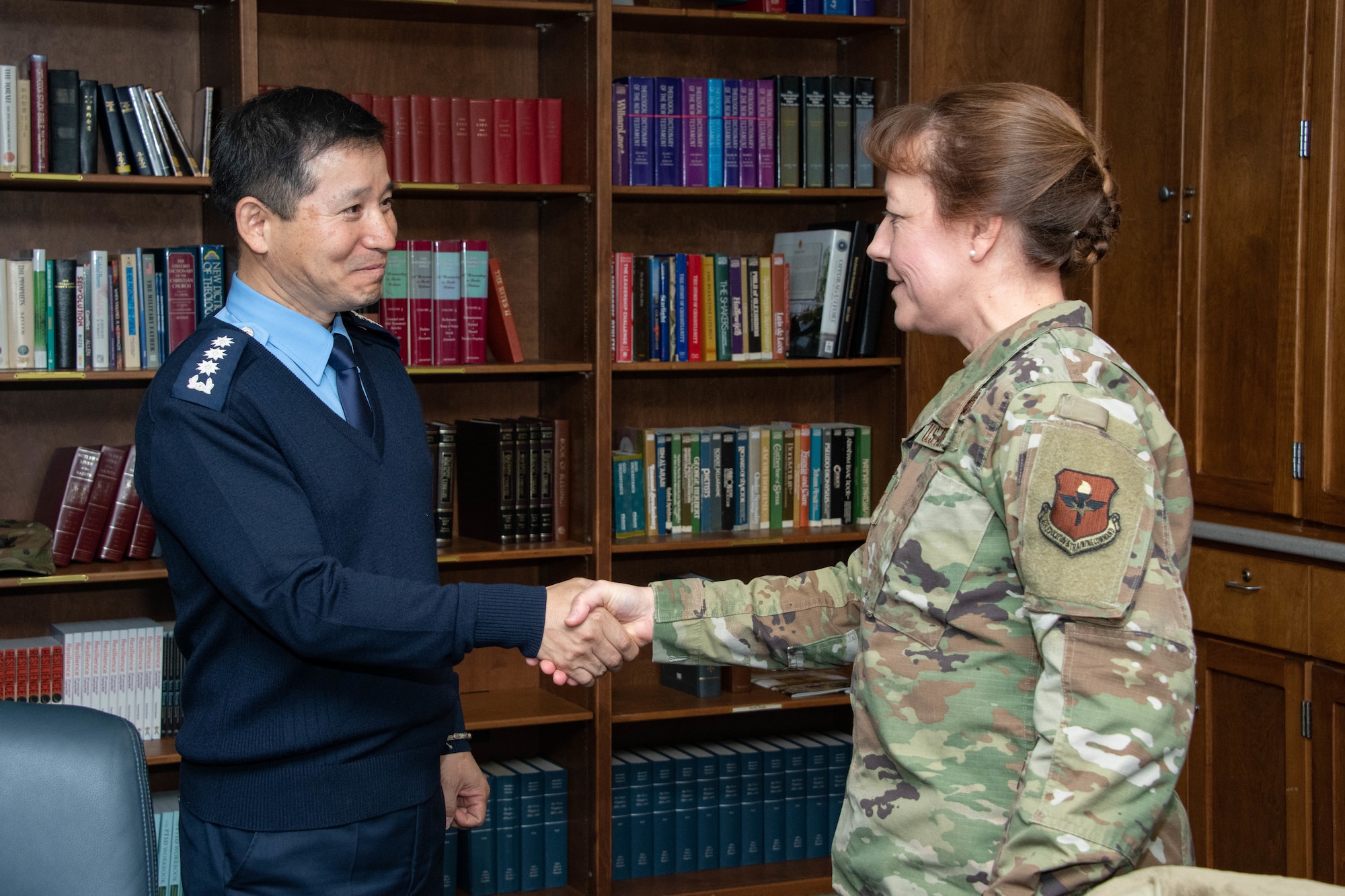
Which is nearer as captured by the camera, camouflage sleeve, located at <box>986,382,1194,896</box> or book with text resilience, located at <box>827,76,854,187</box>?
camouflage sleeve, located at <box>986,382,1194,896</box>

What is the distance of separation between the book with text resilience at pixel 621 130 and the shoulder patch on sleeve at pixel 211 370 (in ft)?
5.52

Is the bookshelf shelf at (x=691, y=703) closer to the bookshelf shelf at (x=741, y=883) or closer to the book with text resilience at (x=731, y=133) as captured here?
the bookshelf shelf at (x=741, y=883)

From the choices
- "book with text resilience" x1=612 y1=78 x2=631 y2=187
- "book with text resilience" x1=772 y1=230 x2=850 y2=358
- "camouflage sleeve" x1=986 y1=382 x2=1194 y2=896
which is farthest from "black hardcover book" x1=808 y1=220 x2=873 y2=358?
"camouflage sleeve" x1=986 y1=382 x2=1194 y2=896

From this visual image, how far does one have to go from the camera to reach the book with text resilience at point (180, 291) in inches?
117

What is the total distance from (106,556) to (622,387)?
1.38 m

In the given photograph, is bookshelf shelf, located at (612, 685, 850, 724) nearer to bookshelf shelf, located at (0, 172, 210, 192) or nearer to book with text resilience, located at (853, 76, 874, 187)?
book with text resilience, located at (853, 76, 874, 187)

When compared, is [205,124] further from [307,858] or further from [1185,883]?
[1185,883]

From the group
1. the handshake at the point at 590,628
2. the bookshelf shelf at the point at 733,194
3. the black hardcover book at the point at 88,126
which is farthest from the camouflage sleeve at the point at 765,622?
the black hardcover book at the point at 88,126

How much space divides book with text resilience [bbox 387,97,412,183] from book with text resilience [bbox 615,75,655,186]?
53 cm

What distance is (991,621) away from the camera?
4.60 feet

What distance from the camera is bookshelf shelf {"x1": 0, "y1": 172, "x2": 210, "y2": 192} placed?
281 centimetres

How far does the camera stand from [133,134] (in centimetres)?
293

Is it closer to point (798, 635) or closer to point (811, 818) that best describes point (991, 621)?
point (798, 635)

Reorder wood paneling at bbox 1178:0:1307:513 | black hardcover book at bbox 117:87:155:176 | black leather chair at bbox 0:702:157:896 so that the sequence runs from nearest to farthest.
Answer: black leather chair at bbox 0:702:157:896 < wood paneling at bbox 1178:0:1307:513 < black hardcover book at bbox 117:87:155:176
